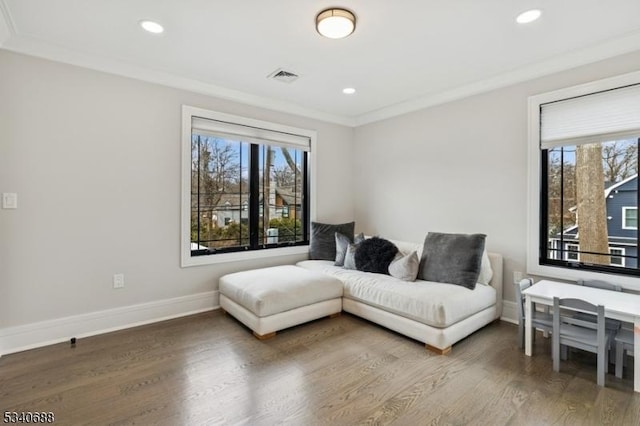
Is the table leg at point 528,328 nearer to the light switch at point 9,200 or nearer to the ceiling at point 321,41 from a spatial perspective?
the ceiling at point 321,41

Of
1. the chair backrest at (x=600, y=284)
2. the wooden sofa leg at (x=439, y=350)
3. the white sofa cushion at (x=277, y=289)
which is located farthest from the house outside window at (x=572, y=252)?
the white sofa cushion at (x=277, y=289)

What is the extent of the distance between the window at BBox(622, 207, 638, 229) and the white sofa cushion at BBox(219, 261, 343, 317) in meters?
2.60

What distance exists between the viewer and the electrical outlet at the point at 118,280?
3.04 m

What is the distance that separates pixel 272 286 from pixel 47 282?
1.92 m

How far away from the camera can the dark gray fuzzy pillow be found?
3521mm

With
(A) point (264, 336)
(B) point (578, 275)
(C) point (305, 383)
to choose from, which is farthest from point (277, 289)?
(B) point (578, 275)

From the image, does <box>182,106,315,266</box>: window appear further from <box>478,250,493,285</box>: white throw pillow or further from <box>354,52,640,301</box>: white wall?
<box>478,250,493,285</box>: white throw pillow

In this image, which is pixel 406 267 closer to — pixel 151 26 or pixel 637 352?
pixel 637 352

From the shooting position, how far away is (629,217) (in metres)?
2.71

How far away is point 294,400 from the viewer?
6.42 feet

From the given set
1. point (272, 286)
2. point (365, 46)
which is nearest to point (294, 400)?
point (272, 286)

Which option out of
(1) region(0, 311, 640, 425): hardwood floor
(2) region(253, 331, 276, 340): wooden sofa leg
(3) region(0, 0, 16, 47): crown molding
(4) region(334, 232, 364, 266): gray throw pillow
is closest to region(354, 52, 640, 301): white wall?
(4) region(334, 232, 364, 266): gray throw pillow

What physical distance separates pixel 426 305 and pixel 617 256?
5.76 ft

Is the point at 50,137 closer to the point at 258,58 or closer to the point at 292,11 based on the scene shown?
the point at 258,58
